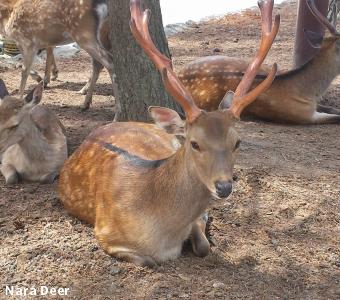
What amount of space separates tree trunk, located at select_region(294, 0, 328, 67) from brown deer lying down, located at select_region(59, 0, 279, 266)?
382 cm

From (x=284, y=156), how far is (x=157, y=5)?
170 centimetres

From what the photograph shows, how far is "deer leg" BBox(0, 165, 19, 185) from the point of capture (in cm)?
495

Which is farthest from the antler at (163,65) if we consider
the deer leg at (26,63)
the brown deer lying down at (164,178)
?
the deer leg at (26,63)

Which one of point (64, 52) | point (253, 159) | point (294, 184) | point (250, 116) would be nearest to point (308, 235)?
point (294, 184)

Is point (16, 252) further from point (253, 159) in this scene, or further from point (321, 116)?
point (321, 116)

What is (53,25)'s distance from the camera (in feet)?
24.1

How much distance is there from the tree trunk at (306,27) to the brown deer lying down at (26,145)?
11.2 ft

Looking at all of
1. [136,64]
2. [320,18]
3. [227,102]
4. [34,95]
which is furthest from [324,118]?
[227,102]

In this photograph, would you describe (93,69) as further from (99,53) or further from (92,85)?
(99,53)

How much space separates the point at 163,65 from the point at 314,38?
3.86m

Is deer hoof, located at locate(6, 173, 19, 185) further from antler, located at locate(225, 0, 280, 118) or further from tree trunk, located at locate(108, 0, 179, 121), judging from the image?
antler, located at locate(225, 0, 280, 118)

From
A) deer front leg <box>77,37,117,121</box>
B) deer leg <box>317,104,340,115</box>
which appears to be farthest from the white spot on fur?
deer leg <box>317,104,340,115</box>

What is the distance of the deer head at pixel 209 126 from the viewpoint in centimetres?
309

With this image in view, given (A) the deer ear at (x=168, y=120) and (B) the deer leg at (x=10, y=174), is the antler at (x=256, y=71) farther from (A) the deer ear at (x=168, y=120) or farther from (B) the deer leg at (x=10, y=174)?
(B) the deer leg at (x=10, y=174)
